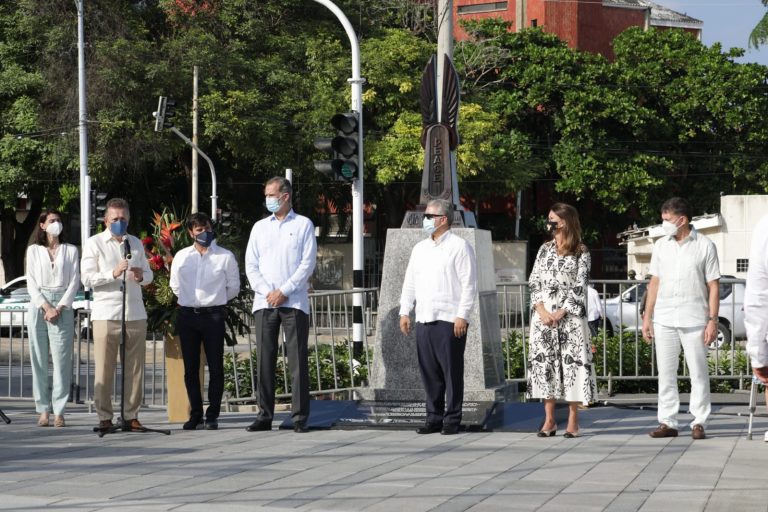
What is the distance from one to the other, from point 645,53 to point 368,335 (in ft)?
129

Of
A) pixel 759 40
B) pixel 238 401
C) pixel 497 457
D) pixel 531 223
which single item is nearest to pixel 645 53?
pixel 531 223

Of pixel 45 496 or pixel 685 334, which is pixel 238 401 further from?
pixel 45 496

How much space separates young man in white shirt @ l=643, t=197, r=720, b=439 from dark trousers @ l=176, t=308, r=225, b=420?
381cm

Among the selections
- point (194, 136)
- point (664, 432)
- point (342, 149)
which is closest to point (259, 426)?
point (664, 432)

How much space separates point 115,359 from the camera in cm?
1090

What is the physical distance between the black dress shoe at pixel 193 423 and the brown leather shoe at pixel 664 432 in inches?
153

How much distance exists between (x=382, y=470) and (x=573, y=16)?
50.8 m

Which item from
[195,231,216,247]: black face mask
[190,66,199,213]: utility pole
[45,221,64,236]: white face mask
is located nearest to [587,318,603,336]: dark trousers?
[195,231,216,247]: black face mask

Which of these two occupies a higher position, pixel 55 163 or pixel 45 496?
pixel 55 163

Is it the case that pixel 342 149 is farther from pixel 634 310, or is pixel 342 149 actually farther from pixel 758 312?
pixel 758 312

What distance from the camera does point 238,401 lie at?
13688 mm

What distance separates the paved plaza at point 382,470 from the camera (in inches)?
276

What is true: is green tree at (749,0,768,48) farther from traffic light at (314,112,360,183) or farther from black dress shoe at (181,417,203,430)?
black dress shoe at (181,417,203,430)

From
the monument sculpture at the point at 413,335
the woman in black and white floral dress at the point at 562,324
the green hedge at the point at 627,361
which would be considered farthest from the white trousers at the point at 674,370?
the green hedge at the point at 627,361
